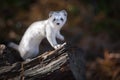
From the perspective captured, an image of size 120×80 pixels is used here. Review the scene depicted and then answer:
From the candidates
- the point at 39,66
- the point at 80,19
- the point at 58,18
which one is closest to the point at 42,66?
the point at 39,66

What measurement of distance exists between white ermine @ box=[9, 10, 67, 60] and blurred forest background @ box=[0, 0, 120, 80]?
2556 millimetres

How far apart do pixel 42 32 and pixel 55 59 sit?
27 cm

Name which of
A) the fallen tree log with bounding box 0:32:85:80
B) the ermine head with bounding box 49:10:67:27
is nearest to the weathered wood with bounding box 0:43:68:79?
the fallen tree log with bounding box 0:32:85:80

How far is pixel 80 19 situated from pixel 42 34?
3.07 m

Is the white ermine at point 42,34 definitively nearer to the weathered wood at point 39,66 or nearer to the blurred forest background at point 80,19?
the weathered wood at point 39,66

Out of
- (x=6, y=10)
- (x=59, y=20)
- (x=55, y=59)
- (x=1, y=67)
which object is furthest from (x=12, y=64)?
(x=6, y=10)

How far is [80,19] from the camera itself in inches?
257

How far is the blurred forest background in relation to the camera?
6.29m

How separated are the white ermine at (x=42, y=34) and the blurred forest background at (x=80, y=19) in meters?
2.56

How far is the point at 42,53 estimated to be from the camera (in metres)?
3.73

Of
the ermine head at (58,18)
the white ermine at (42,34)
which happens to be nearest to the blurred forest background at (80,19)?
the white ermine at (42,34)

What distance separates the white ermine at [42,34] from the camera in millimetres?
3418

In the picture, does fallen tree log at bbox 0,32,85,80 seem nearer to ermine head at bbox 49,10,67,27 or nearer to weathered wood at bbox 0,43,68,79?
weathered wood at bbox 0,43,68,79

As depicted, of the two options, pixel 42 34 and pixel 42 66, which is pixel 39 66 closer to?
pixel 42 66
